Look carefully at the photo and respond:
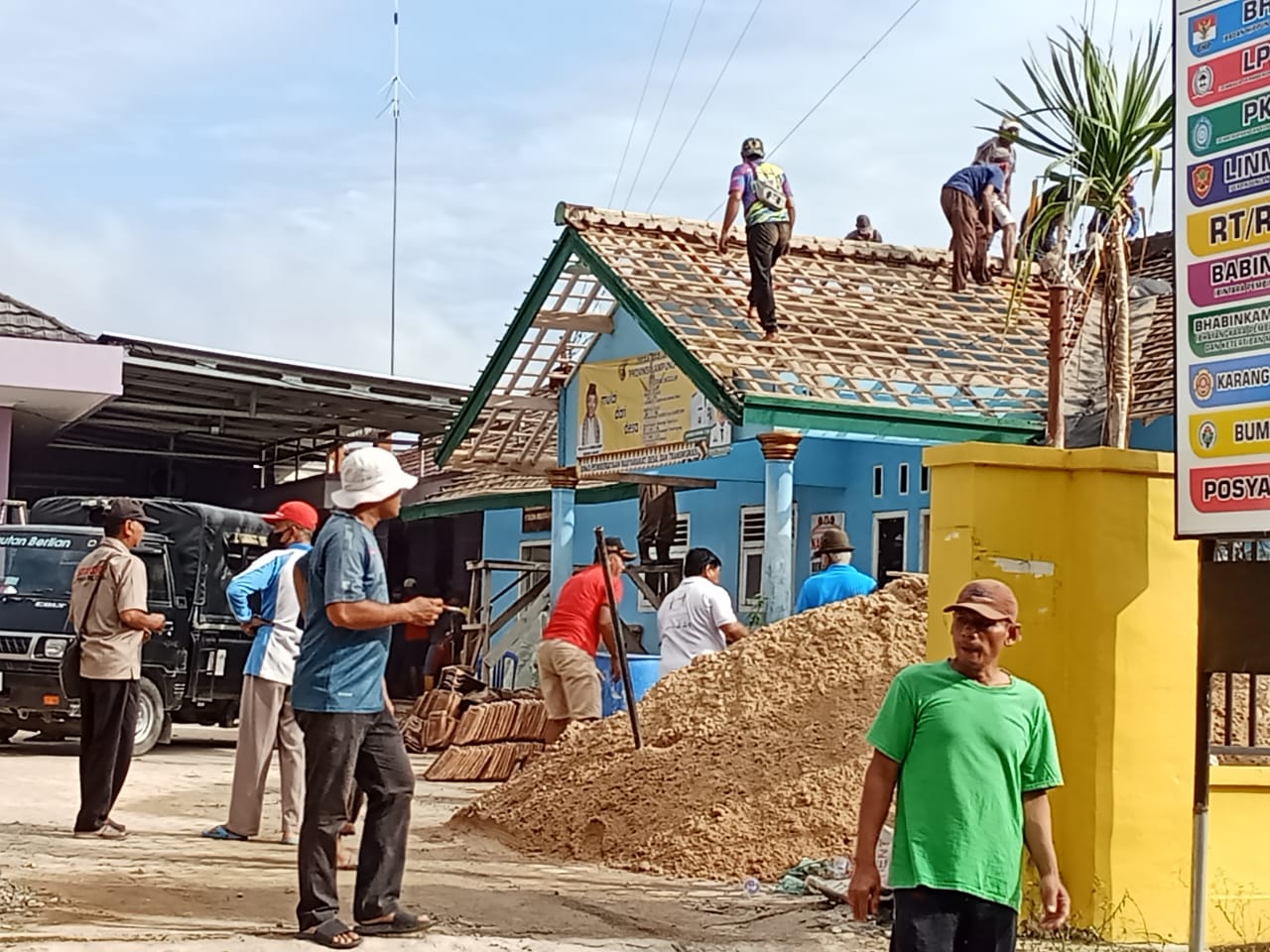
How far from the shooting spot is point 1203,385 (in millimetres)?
6988

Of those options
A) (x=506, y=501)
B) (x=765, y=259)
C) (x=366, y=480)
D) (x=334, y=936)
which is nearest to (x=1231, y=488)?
(x=366, y=480)

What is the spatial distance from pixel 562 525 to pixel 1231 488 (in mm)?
13697

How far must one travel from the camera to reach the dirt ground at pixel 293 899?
6949 mm

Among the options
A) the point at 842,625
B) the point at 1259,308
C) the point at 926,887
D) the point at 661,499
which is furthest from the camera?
the point at 661,499

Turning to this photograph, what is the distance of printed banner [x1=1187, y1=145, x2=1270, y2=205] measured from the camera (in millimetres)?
6777

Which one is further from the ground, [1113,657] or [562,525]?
[562,525]

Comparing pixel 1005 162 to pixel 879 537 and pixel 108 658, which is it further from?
pixel 108 658

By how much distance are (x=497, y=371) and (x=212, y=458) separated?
13.1 m

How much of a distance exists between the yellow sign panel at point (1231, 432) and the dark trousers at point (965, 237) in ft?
36.1

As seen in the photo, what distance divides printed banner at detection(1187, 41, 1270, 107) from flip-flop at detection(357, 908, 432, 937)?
4538 millimetres

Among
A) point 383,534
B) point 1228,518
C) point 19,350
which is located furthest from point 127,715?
point 383,534

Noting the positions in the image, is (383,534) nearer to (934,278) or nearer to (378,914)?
(934,278)

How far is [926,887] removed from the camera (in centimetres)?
494

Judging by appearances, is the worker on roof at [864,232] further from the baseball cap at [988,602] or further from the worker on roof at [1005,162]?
the baseball cap at [988,602]
